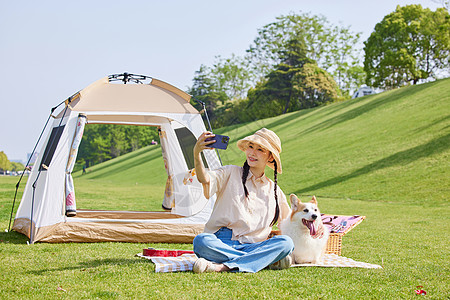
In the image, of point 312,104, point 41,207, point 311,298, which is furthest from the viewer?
point 312,104

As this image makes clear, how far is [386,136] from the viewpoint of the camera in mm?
17938

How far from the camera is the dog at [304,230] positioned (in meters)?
3.71

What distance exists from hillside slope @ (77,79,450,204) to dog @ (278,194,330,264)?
19.5ft

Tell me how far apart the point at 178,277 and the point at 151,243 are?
2348mm

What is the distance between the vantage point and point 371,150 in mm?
17188

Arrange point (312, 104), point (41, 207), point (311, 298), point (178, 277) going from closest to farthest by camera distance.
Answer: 1. point (311, 298)
2. point (178, 277)
3. point (41, 207)
4. point (312, 104)

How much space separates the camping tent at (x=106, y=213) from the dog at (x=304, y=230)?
81.1 inches

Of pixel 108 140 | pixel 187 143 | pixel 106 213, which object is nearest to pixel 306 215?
pixel 187 143

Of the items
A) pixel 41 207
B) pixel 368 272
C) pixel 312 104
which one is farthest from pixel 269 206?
pixel 312 104

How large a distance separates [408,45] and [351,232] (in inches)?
1010

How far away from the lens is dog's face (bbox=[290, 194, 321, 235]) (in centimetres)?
367

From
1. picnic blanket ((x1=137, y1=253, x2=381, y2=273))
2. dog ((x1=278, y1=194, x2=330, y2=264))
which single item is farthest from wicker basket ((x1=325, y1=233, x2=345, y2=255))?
dog ((x1=278, y1=194, x2=330, y2=264))

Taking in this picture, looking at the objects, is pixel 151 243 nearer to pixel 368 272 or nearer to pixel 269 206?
pixel 269 206

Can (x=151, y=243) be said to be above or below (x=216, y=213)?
below
